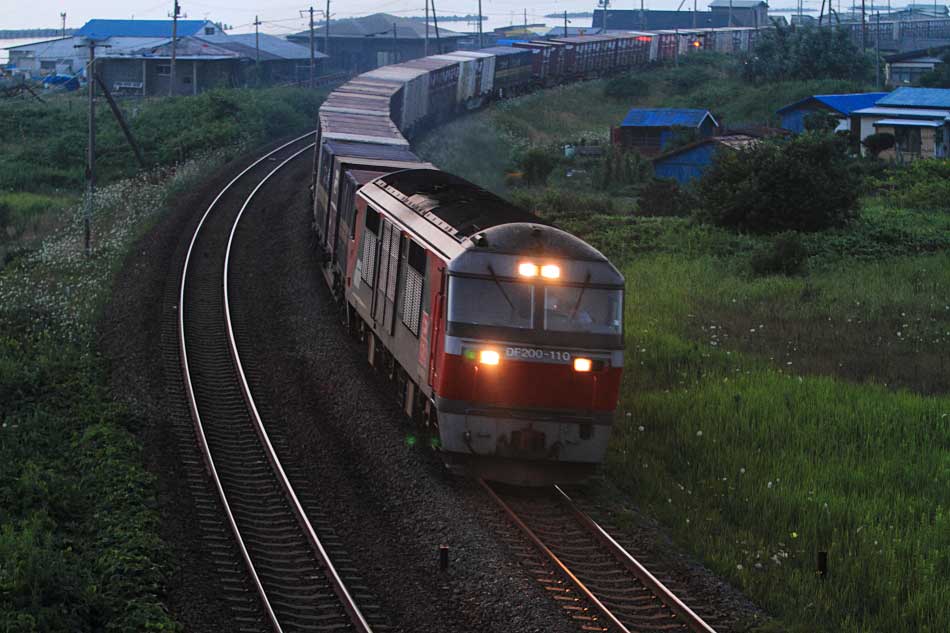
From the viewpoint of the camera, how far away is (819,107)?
6250 cm

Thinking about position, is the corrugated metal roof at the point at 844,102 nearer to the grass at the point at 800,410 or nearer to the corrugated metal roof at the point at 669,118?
the corrugated metal roof at the point at 669,118

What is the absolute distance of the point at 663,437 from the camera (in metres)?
17.2

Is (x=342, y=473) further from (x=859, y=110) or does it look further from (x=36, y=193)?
(x=859, y=110)

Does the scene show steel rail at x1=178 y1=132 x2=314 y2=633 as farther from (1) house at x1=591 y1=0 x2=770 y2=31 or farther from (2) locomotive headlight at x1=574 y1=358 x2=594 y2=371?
(1) house at x1=591 y1=0 x2=770 y2=31

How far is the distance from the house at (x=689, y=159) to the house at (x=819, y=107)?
10449mm

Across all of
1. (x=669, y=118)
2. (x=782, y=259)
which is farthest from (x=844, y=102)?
(x=782, y=259)

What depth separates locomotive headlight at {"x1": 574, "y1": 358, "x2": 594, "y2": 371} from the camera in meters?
14.7

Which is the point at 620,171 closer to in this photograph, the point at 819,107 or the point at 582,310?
the point at 819,107

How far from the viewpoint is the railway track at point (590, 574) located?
11.6 meters

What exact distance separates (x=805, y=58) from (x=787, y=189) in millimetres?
52630

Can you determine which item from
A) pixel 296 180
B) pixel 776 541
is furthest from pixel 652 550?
pixel 296 180

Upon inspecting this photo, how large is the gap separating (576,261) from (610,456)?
325cm

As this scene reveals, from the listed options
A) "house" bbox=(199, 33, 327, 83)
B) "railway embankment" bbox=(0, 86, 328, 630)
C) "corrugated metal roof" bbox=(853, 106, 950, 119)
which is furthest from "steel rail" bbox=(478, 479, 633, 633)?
"house" bbox=(199, 33, 327, 83)

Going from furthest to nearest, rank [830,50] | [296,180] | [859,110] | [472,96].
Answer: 1. [830,50]
2. [472,96]
3. [859,110]
4. [296,180]
